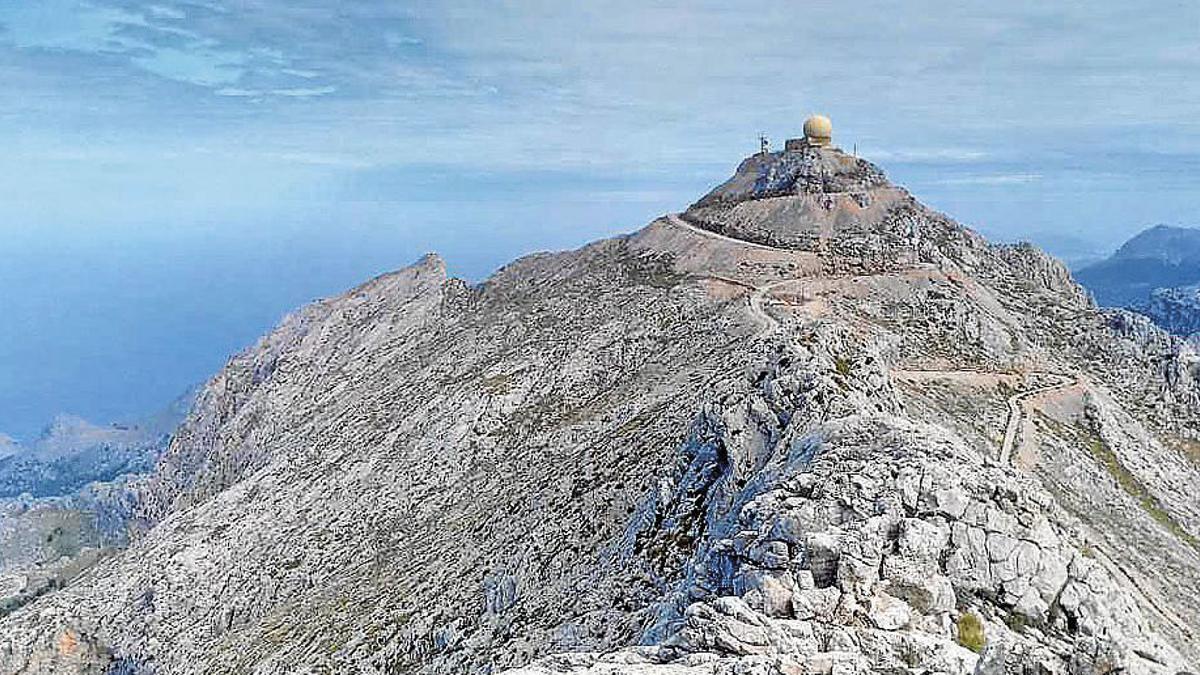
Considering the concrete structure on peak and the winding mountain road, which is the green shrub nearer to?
the winding mountain road

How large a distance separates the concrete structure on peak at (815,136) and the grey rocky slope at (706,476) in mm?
3018

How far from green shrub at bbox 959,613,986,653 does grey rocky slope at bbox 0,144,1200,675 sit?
74 millimetres

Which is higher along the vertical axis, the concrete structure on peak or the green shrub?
the concrete structure on peak

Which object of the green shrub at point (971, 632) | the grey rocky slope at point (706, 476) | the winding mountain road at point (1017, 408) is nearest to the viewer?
the green shrub at point (971, 632)

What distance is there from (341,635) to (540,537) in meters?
16.3

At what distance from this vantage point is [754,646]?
19625mm

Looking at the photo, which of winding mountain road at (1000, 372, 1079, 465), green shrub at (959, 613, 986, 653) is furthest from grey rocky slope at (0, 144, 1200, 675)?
winding mountain road at (1000, 372, 1079, 465)

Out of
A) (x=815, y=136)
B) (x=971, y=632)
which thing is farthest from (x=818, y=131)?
(x=971, y=632)

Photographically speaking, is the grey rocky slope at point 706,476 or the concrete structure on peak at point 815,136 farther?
the concrete structure on peak at point 815,136

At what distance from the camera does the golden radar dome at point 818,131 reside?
366ft

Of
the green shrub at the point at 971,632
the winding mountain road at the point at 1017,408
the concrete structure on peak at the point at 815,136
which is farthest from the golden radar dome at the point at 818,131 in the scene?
the green shrub at the point at 971,632

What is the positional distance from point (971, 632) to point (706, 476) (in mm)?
18901

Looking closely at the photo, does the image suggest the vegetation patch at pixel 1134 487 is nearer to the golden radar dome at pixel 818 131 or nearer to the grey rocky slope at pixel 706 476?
the grey rocky slope at pixel 706 476

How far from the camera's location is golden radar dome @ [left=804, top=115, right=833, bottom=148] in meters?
111
